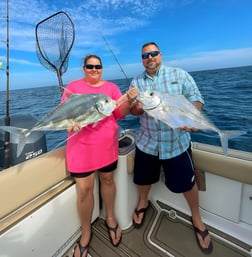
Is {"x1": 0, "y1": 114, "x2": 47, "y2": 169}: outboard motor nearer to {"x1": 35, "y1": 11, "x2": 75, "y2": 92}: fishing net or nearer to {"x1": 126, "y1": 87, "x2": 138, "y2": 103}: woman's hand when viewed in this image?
{"x1": 35, "y1": 11, "x2": 75, "y2": 92}: fishing net

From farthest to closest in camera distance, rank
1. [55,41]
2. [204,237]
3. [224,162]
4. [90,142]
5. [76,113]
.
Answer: [55,41] → [204,237] → [224,162] → [90,142] → [76,113]

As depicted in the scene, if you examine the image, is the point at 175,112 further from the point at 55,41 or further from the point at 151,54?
the point at 55,41

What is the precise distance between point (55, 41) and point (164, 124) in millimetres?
1669

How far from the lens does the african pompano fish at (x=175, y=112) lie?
4.41ft

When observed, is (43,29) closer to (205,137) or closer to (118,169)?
(118,169)

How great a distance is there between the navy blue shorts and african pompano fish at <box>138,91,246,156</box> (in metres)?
0.38

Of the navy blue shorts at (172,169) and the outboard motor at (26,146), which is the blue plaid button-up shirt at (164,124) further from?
the outboard motor at (26,146)

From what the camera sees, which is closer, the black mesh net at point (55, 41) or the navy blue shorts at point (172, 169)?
the navy blue shorts at point (172, 169)

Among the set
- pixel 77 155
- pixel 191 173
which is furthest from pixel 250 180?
pixel 77 155

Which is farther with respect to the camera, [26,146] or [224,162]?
[26,146]

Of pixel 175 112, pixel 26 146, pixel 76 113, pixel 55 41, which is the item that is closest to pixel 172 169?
pixel 175 112

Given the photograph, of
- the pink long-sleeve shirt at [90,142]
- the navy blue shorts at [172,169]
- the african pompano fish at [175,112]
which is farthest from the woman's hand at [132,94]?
the navy blue shorts at [172,169]

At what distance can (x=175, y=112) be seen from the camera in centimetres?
142

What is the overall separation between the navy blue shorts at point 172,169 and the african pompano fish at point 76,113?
2.20 ft
